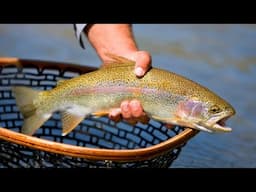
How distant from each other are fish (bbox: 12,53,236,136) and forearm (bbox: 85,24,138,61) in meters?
0.17

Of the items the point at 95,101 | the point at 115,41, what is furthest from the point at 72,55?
the point at 95,101

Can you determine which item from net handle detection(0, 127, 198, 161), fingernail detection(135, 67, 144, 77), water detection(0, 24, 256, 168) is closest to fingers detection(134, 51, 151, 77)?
fingernail detection(135, 67, 144, 77)

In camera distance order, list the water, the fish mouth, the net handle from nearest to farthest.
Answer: the net handle → the fish mouth → the water

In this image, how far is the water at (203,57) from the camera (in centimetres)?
248

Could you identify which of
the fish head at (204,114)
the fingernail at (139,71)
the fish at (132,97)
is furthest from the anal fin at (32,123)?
the fish head at (204,114)

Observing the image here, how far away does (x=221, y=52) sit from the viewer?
4.08 m

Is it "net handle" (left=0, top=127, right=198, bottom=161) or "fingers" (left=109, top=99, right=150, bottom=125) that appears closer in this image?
"net handle" (left=0, top=127, right=198, bottom=161)

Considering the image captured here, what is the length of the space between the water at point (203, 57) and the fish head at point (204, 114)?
1.87 ft

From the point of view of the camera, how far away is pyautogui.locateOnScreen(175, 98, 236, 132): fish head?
5.40 feet

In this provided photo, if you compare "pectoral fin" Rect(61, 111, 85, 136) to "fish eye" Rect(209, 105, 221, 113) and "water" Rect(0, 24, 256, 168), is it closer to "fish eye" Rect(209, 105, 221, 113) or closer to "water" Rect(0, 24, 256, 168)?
"fish eye" Rect(209, 105, 221, 113)

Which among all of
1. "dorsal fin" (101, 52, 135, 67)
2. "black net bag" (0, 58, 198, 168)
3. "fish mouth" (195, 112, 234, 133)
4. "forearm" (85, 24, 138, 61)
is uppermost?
"forearm" (85, 24, 138, 61)

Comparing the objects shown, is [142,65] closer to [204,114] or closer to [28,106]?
[204,114]

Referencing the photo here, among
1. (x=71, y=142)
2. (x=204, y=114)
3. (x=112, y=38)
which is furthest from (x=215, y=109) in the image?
(x=71, y=142)
